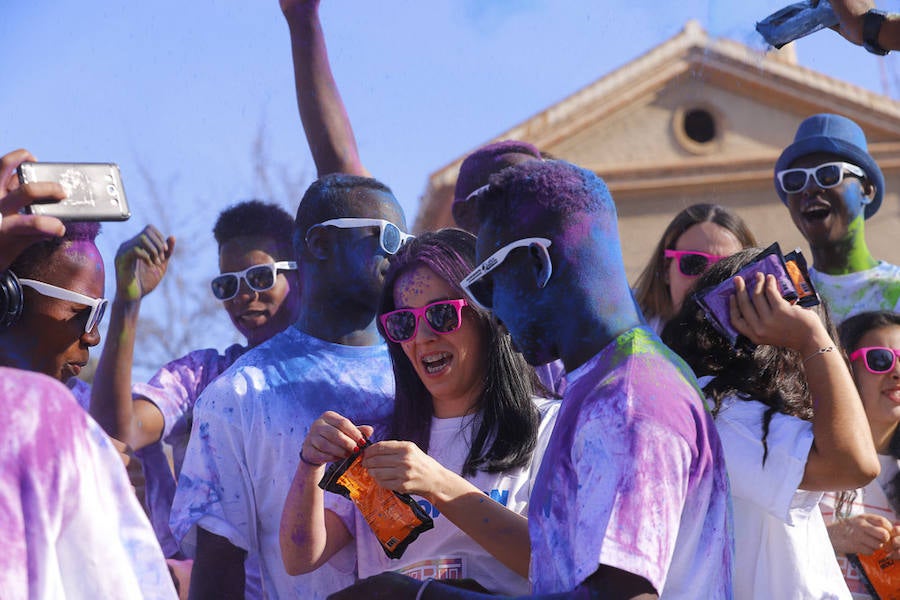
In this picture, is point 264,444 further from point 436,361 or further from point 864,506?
point 864,506

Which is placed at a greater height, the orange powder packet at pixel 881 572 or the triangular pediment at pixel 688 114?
the triangular pediment at pixel 688 114

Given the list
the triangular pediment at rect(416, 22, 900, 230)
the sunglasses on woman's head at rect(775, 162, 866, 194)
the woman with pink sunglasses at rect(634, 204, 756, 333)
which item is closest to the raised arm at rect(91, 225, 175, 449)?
the woman with pink sunglasses at rect(634, 204, 756, 333)

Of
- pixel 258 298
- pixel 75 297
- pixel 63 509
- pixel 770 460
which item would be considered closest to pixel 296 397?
pixel 75 297

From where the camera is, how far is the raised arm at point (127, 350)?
12.1 feet

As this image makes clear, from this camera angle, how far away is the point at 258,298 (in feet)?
13.8

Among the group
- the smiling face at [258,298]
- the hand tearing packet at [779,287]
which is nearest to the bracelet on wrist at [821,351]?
the hand tearing packet at [779,287]

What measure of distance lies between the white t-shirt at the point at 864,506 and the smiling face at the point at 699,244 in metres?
0.89

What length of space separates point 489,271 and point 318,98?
2.11 meters

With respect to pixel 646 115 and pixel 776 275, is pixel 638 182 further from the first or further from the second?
pixel 776 275

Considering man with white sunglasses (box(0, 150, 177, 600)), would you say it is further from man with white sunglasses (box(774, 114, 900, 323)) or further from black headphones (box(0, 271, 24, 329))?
man with white sunglasses (box(774, 114, 900, 323))

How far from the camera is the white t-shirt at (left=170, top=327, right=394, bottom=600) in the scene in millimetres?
3098

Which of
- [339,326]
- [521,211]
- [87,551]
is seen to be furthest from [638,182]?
[87,551]

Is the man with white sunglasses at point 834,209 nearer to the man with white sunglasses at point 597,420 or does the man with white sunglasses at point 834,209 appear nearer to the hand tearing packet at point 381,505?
the man with white sunglasses at point 597,420

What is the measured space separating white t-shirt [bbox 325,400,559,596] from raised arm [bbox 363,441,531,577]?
0.48 feet
